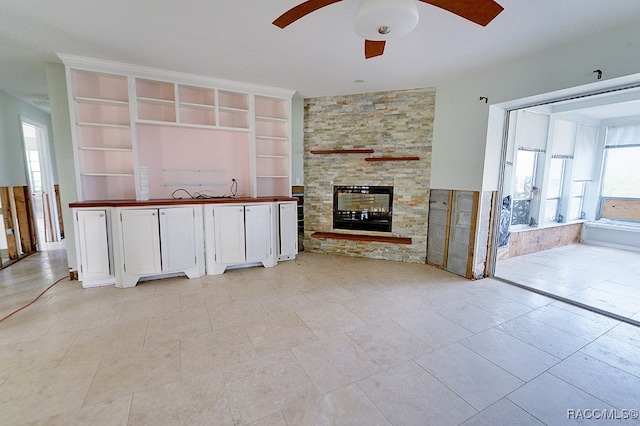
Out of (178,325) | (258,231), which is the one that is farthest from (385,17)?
(258,231)

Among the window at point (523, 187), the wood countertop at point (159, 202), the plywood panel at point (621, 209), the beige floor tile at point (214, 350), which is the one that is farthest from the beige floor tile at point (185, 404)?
the plywood panel at point (621, 209)

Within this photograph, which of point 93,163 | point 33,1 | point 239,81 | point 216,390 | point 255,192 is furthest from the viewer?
point 255,192

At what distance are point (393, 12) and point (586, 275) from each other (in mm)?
4511

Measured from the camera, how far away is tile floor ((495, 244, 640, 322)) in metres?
3.08

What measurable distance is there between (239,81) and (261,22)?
5.37 ft

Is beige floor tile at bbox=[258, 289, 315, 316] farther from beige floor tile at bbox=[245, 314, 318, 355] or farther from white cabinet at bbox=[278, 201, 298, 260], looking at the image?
white cabinet at bbox=[278, 201, 298, 260]

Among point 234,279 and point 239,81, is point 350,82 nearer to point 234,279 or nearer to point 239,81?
point 239,81

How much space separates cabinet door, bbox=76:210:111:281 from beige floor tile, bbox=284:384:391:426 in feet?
9.65

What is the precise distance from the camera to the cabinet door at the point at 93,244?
10.3ft

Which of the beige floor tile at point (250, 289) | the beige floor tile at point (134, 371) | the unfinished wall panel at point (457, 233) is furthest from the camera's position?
the unfinished wall panel at point (457, 233)

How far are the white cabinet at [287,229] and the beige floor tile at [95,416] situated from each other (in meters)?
2.75

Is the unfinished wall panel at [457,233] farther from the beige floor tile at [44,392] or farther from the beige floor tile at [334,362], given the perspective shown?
the beige floor tile at [44,392]

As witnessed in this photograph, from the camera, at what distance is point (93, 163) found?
11.6 feet

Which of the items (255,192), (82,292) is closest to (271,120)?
(255,192)
